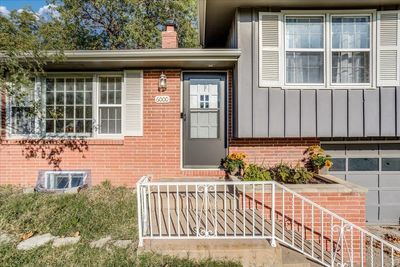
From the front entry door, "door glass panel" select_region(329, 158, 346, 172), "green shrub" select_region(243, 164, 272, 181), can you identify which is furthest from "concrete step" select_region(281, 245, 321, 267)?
"door glass panel" select_region(329, 158, 346, 172)

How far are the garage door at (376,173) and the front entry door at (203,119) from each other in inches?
109

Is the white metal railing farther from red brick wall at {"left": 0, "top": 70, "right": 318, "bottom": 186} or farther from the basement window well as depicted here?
the basement window well

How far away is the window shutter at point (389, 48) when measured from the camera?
499 cm

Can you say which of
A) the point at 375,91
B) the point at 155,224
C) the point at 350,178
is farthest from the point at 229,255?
the point at 375,91

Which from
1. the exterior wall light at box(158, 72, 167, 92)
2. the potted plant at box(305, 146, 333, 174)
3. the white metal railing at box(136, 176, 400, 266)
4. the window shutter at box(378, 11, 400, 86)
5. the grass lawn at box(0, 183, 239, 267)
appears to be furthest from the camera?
the exterior wall light at box(158, 72, 167, 92)

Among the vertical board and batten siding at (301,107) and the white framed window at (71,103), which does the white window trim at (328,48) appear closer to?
the vertical board and batten siding at (301,107)

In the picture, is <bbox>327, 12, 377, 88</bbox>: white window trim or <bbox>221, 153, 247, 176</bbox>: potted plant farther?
<bbox>221, 153, 247, 176</bbox>: potted plant

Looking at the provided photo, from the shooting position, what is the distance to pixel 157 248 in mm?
3193

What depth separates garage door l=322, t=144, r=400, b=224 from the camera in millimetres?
5645

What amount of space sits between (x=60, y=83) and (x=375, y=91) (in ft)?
22.9

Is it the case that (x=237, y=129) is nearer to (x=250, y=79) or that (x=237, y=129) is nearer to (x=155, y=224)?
(x=250, y=79)

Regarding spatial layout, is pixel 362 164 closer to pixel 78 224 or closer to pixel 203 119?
pixel 203 119

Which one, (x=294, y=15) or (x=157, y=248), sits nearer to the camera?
(x=157, y=248)

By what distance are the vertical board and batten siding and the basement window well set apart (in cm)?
381
